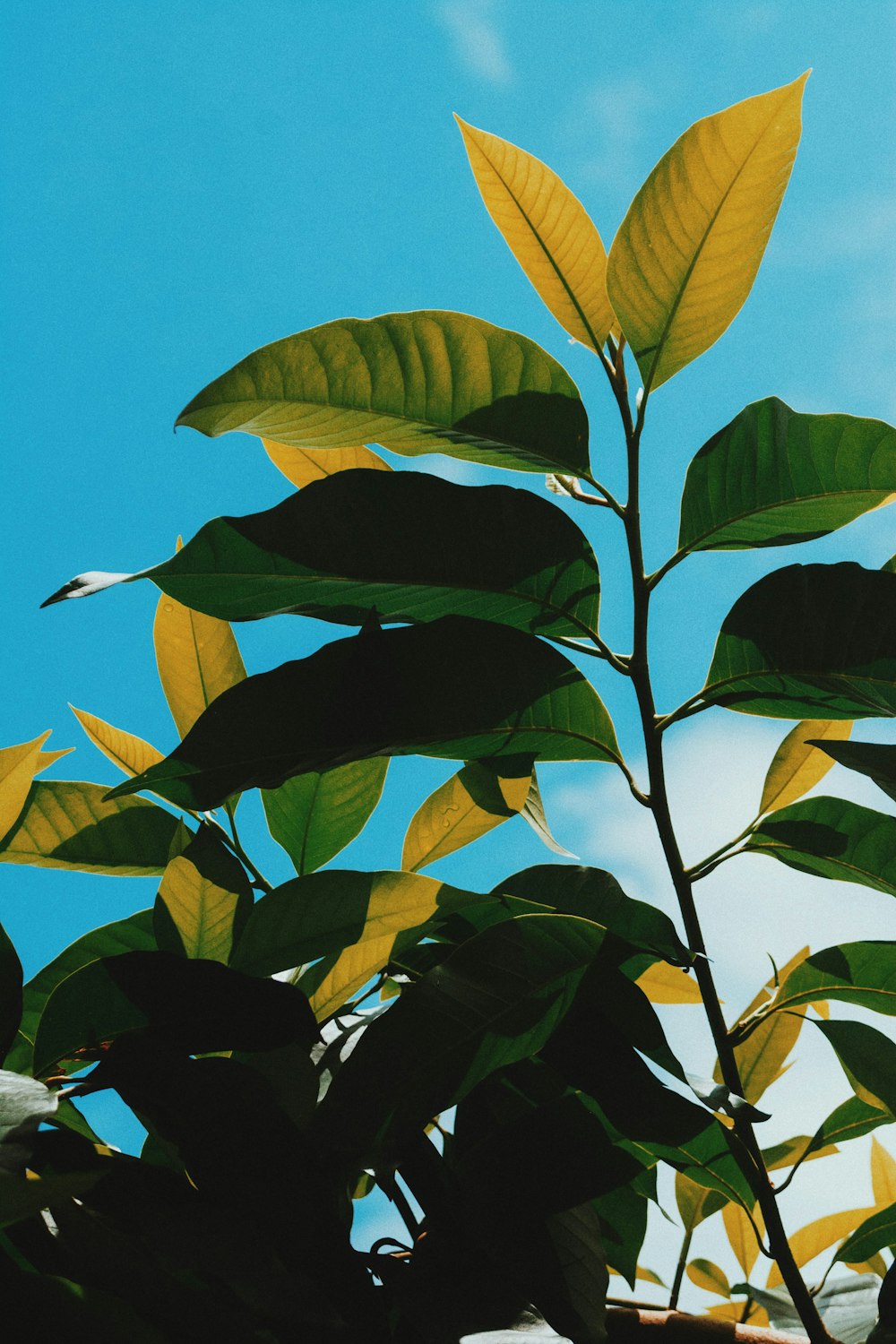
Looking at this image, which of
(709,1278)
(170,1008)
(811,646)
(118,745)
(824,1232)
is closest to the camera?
(170,1008)

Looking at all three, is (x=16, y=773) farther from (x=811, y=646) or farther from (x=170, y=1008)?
(x=811, y=646)

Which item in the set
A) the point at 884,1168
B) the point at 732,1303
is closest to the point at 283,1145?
the point at 732,1303

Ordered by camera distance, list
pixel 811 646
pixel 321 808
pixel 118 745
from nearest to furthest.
Answer: pixel 811 646 → pixel 321 808 → pixel 118 745

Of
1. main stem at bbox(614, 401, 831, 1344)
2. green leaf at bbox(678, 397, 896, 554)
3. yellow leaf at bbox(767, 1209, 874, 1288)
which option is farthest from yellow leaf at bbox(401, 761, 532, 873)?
yellow leaf at bbox(767, 1209, 874, 1288)

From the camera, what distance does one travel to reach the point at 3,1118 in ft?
1.53

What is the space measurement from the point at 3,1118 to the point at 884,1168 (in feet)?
3.17

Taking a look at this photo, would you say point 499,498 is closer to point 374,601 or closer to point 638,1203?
point 374,601

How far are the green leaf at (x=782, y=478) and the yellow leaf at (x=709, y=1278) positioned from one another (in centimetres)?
86

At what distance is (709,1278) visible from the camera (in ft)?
3.83

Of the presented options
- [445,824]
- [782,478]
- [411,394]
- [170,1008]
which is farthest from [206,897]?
[782,478]

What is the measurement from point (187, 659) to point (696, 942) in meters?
0.46

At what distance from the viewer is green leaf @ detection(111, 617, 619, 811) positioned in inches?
25.1

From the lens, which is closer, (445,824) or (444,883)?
(444,883)

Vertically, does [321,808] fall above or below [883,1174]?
above
